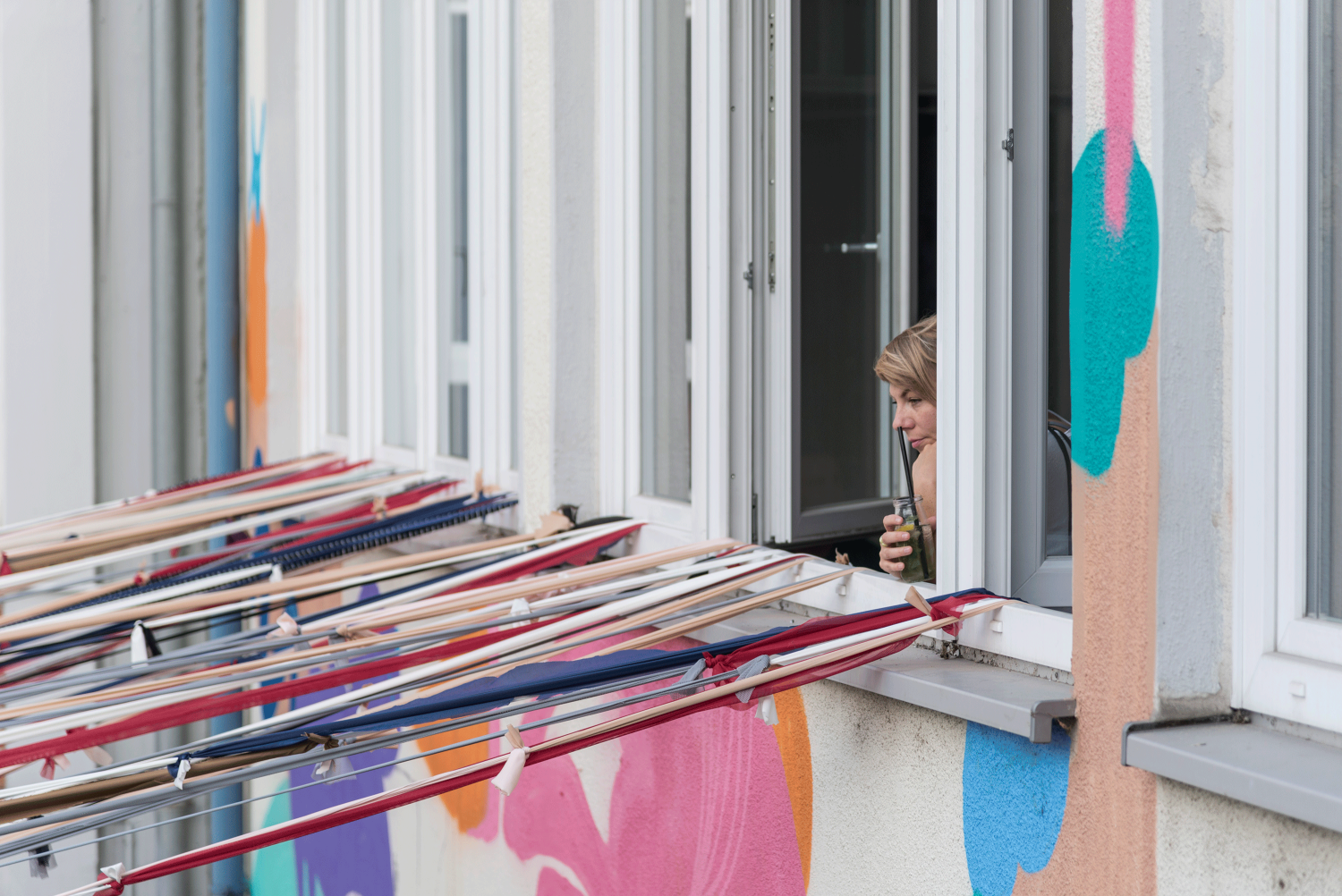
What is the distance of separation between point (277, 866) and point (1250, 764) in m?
3.60

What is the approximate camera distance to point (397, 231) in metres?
4.14

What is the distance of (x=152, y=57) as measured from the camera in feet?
17.5

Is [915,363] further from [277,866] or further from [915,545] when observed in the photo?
[277,866]

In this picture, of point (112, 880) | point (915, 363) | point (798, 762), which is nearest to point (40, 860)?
point (112, 880)

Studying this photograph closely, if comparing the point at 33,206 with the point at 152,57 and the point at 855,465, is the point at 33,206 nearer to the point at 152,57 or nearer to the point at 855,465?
the point at 152,57

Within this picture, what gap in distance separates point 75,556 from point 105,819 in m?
1.83

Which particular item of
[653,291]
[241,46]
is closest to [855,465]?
[653,291]

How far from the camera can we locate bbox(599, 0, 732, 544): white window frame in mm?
2469

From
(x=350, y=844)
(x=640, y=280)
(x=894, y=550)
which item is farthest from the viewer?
(x=350, y=844)

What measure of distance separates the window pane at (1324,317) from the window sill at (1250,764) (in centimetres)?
15

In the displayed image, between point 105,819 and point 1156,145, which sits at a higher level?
point 1156,145

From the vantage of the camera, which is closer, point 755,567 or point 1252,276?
point 1252,276

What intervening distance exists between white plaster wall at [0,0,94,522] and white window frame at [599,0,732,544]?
3.21 meters

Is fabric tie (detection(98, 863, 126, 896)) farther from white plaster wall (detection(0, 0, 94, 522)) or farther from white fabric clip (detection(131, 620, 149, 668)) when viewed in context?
white plaster wall (detection(0, 0, 94, 522))
